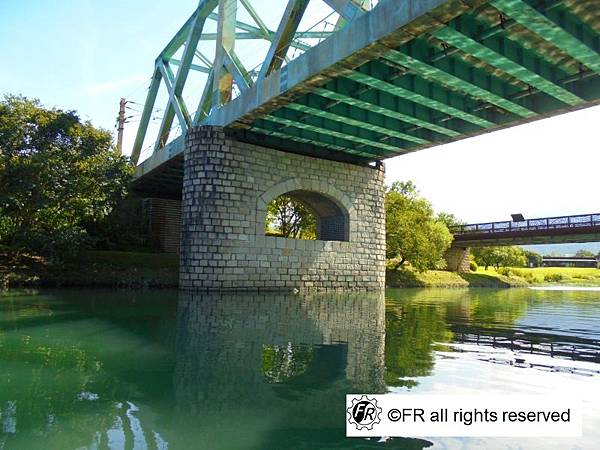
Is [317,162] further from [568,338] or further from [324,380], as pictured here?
[324,380]

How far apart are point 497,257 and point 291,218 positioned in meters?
39.2

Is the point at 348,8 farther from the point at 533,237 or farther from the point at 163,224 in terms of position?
the point at 533,237

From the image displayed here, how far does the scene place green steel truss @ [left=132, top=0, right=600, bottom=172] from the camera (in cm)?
1173

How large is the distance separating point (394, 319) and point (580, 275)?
73.5m

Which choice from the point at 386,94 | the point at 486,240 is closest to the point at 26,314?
the point at 386,94

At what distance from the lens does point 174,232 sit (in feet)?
108

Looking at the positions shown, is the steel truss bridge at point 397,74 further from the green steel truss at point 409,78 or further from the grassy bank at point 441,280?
the grassy bank at point 441,280

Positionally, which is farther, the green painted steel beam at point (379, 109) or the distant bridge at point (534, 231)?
the distant bridge at point (534, 231)

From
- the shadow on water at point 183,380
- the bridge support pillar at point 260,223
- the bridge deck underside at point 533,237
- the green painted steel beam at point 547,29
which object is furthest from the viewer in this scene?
the bridge deck underside at point 533,237

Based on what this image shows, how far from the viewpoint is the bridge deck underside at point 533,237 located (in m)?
40.7

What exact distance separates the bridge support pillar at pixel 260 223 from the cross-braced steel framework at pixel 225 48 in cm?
268

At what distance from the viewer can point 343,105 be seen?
60.3 ft

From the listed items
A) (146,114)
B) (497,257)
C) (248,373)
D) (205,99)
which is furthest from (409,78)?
(497,257)
